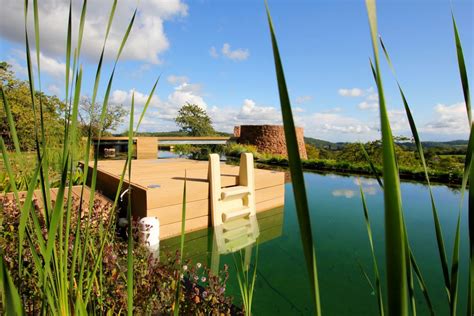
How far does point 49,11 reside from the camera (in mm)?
635

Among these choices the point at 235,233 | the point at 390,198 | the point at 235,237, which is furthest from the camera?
the point at 235,233

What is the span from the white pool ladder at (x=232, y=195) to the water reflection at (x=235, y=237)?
9 centimetres

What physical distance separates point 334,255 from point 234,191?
1.69m

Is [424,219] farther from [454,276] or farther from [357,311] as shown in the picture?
[454,276]

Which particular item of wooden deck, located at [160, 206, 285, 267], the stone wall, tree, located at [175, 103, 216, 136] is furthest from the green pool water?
tree, located at [175, 103, 216, 136]

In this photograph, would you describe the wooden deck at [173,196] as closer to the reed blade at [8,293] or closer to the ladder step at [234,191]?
the ladder step at [234,191]

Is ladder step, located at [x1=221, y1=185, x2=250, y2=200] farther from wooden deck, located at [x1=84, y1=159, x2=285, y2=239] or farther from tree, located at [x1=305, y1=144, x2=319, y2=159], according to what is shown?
tree, located at [x1=305, y1=144, x2=319, y2=159]

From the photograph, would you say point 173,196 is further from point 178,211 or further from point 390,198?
point 390,198

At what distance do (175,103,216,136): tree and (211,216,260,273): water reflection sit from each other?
20.0 metres

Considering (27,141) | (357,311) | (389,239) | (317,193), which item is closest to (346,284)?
(357,311)

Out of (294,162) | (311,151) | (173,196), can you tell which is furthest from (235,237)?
(311,151)

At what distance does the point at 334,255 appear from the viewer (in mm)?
3051

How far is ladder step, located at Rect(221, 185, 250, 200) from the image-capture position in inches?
158

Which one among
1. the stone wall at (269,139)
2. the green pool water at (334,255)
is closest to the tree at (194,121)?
the stone wall at (269,139)
